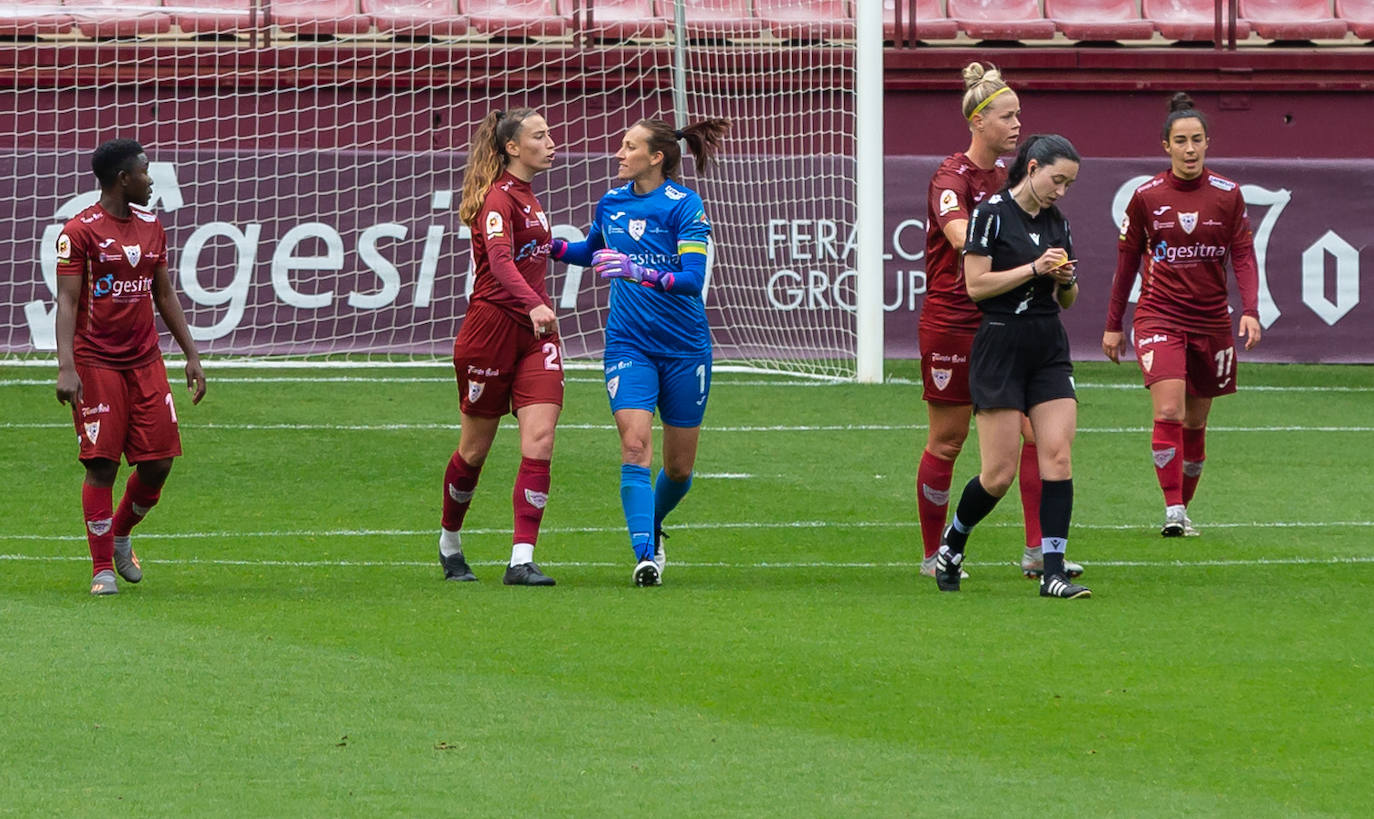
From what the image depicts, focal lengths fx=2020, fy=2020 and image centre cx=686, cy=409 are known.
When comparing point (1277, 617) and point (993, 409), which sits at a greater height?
point (993, 409)

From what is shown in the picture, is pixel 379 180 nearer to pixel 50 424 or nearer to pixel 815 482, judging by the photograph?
pixel 50 424

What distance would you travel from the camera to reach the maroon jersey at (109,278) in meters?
7.32

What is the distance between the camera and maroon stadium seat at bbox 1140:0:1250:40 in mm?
19812

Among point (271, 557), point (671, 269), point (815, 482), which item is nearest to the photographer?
point (671, 269)

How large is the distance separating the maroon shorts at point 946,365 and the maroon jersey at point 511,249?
153cm

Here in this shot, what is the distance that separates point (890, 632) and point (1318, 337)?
1165cm

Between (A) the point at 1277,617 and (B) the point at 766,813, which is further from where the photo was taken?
(A) the point at 1277,617

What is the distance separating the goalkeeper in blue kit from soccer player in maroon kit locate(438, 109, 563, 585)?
0.27 metres

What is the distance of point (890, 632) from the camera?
658 cm

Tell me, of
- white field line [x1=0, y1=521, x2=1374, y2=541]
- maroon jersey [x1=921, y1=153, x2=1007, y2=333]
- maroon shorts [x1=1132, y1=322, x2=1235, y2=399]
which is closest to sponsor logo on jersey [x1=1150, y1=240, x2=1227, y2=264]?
maroon shorts [x1=1132, y1=322, x2=1235, y2=399]

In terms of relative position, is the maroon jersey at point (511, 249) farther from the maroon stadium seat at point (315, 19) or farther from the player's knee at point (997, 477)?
the maroon stadium seat at point (315, 19)

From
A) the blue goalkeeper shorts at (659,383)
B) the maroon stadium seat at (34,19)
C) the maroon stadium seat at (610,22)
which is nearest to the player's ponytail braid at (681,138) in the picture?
the blue goalkeeper shorts at (659,383)

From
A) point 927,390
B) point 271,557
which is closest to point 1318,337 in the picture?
point 927,390

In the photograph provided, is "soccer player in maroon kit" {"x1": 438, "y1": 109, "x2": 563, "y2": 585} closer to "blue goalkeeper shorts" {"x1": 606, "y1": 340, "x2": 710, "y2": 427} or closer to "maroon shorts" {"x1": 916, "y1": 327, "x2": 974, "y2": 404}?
"blue goalkeeper shorts" {"x1": 606, "y1": 340, "x2": 710, "y2": 427}
